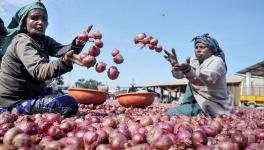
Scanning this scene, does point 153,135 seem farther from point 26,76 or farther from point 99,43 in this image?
point 26,76

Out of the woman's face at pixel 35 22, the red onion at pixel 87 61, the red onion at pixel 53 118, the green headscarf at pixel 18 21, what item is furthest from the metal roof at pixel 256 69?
the red onion at pixel 53 118

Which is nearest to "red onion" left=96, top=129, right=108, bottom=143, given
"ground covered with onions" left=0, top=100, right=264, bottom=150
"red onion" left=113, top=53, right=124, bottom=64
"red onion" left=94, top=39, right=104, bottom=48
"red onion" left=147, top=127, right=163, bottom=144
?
"ground covered with onions" left=0, top=100, right=264, bottom=150

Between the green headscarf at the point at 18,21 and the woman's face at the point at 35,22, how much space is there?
6 centimetres

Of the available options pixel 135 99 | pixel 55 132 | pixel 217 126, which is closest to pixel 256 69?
pixel 135 99

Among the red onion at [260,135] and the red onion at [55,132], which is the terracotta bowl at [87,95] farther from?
the red onion at [260,135]

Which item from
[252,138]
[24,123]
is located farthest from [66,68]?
[252,138]

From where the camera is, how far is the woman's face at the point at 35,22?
371 centimetres

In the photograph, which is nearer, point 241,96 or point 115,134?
point 115,134

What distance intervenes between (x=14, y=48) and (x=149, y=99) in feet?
11.9

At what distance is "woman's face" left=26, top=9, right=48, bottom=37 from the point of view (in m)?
3.71

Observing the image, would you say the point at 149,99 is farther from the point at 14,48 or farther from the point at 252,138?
the point at 252,138

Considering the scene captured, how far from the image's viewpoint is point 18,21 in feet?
13.0

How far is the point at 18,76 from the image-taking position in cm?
366

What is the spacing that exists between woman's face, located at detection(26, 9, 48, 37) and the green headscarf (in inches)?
2.5
